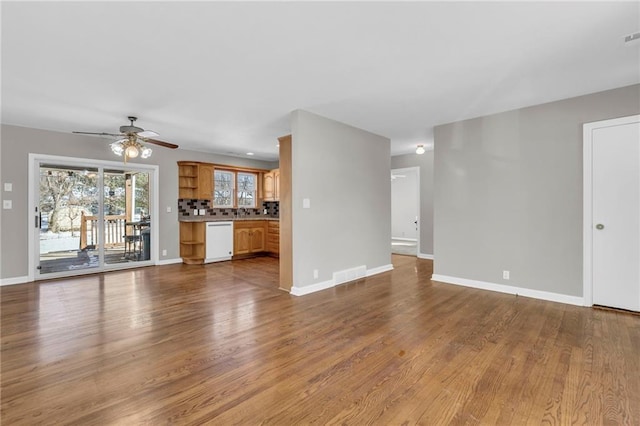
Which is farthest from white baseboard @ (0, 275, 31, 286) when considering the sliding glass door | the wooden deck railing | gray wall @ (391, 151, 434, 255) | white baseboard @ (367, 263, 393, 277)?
gray wall @ (391, 151, 434, 255)

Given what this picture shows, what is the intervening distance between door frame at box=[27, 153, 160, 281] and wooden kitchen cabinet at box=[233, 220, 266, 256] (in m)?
1.69

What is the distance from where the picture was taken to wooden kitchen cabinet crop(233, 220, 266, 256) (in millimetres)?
7227

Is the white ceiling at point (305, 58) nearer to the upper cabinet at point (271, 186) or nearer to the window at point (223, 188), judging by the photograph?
the window at point (223, 188)

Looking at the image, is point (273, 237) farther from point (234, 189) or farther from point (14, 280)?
point (14, 280)

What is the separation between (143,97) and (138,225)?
137 inches

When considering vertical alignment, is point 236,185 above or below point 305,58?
below

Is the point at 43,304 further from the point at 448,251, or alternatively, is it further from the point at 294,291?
the point at 448,251

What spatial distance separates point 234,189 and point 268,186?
912 mm

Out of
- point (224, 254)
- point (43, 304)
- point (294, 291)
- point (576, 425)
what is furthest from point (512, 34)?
point (224, 254)

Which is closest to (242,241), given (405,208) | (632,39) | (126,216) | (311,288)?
(126,216)

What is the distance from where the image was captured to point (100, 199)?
5.63 m

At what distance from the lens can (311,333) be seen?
288 centimetres

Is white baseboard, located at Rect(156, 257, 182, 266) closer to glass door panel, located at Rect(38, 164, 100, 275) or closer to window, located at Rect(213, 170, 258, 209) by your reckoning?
glass door panel, located at Rect(38, 164, 100, 275)

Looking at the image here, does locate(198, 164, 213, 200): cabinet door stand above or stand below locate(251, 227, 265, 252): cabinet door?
above
